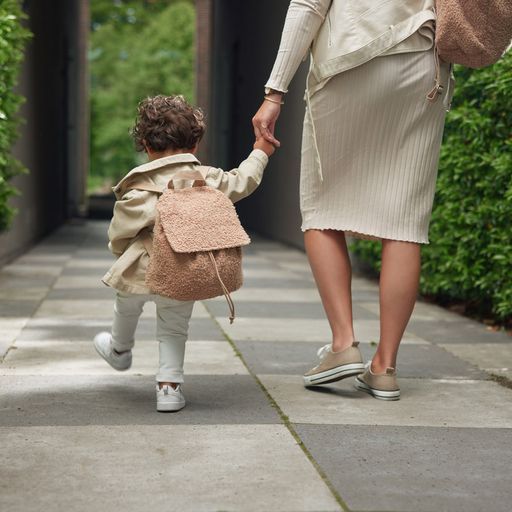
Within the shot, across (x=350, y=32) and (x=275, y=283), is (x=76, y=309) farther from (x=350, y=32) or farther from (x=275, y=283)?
(x=350, y=32)

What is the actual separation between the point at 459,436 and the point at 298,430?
49 cm

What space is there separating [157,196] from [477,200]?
2.79 meters

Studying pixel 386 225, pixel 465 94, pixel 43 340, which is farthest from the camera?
pixel 465 94

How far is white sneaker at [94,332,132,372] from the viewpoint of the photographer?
3.69 m

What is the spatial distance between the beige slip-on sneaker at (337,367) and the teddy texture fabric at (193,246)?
54 cm

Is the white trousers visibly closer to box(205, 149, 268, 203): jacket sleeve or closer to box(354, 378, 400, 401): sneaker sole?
box(205, 149, 268, 203): jacket sleeve

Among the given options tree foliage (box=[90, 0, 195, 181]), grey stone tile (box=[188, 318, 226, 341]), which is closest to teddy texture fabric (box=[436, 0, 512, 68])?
grey stone tile (box=[188, 318, 226, 341])

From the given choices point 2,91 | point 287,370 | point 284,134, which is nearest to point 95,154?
point 284,134

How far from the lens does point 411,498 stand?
7.71 feet

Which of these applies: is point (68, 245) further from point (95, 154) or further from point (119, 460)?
point (95, 154)

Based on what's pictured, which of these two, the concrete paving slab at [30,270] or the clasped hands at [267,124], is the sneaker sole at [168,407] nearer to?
the clasped hands at [267,124]

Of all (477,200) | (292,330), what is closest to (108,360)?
(292,330)

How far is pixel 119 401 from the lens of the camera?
3.36 metres

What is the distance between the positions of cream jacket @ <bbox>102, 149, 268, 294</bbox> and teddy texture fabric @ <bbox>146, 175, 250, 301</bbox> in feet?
0.23
